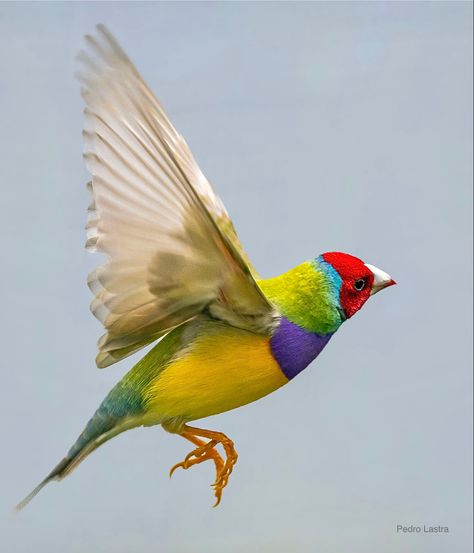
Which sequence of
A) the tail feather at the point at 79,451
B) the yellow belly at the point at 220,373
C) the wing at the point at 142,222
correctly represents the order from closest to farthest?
the wing at the point at 142,222
the yellow belly at the point at 220,373
the tail feather at the point at 79,451

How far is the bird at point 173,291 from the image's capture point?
191cm

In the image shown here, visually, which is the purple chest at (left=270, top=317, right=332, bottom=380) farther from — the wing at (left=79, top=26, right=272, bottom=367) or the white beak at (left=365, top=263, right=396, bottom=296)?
the white beak at (left=365, top=263, right=396, bottom=296)

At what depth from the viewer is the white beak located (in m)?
2.14

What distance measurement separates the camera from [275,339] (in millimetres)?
2049

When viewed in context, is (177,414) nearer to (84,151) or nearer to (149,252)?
(149,252)

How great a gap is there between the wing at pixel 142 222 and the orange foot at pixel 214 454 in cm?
27

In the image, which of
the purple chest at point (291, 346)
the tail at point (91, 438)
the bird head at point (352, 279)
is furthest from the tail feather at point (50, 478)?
the bird head at point (352, 279)

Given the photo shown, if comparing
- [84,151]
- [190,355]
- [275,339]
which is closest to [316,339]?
[275,339]

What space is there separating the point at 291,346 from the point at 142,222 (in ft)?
1.16

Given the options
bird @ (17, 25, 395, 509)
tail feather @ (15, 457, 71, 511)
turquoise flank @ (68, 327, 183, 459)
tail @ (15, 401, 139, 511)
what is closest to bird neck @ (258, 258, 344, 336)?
bird @ (17, 25, 395, 509)

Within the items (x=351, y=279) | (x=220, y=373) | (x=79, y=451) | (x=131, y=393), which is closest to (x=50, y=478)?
(x=79, y=451)

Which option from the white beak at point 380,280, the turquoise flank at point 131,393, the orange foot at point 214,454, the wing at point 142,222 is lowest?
the orange foot at point 214,454

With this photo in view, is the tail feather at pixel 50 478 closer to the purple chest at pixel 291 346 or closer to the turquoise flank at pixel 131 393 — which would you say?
the turquoise flank at pixel 131 393

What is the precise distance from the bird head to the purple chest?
0.10 meters
